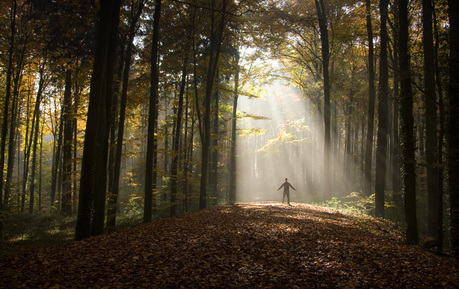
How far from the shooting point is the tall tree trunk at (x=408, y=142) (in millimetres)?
7750

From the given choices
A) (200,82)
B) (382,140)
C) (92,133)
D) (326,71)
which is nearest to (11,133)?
(92,133)

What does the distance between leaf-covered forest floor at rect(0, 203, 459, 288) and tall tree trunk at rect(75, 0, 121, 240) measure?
1321 millimetres

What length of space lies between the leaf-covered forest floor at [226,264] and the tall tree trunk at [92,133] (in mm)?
1321

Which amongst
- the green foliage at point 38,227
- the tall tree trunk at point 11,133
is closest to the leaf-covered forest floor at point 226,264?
the green foliage at point 38,227

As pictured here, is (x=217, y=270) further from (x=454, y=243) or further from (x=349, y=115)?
(x=349, y=115)

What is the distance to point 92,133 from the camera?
24.7 feet

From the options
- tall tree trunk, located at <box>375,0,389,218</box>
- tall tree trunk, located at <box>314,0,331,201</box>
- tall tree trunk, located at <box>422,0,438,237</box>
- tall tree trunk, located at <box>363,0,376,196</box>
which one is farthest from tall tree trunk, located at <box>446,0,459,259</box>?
tall tree trunk, located at <box>314,0,331,201</box>

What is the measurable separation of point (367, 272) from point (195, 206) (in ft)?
52.0

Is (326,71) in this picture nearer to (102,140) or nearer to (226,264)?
(102,140)

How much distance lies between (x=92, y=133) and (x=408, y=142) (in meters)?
9.84

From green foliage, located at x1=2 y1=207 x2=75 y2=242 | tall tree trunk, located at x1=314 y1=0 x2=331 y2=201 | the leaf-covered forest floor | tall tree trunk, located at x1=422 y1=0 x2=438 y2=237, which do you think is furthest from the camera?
tall tree trunk, located at x1=314 y1=0 x2=331 y2=201

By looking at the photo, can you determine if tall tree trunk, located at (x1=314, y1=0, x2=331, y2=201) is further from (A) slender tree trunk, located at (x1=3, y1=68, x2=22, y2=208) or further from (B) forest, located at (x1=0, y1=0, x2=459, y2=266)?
(A) slender tree trunk, located at (x1=3, y1=68, x2=22, y2=208)

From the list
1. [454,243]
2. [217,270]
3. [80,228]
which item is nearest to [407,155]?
[454,243]

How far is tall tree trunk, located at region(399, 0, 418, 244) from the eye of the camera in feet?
25.4
